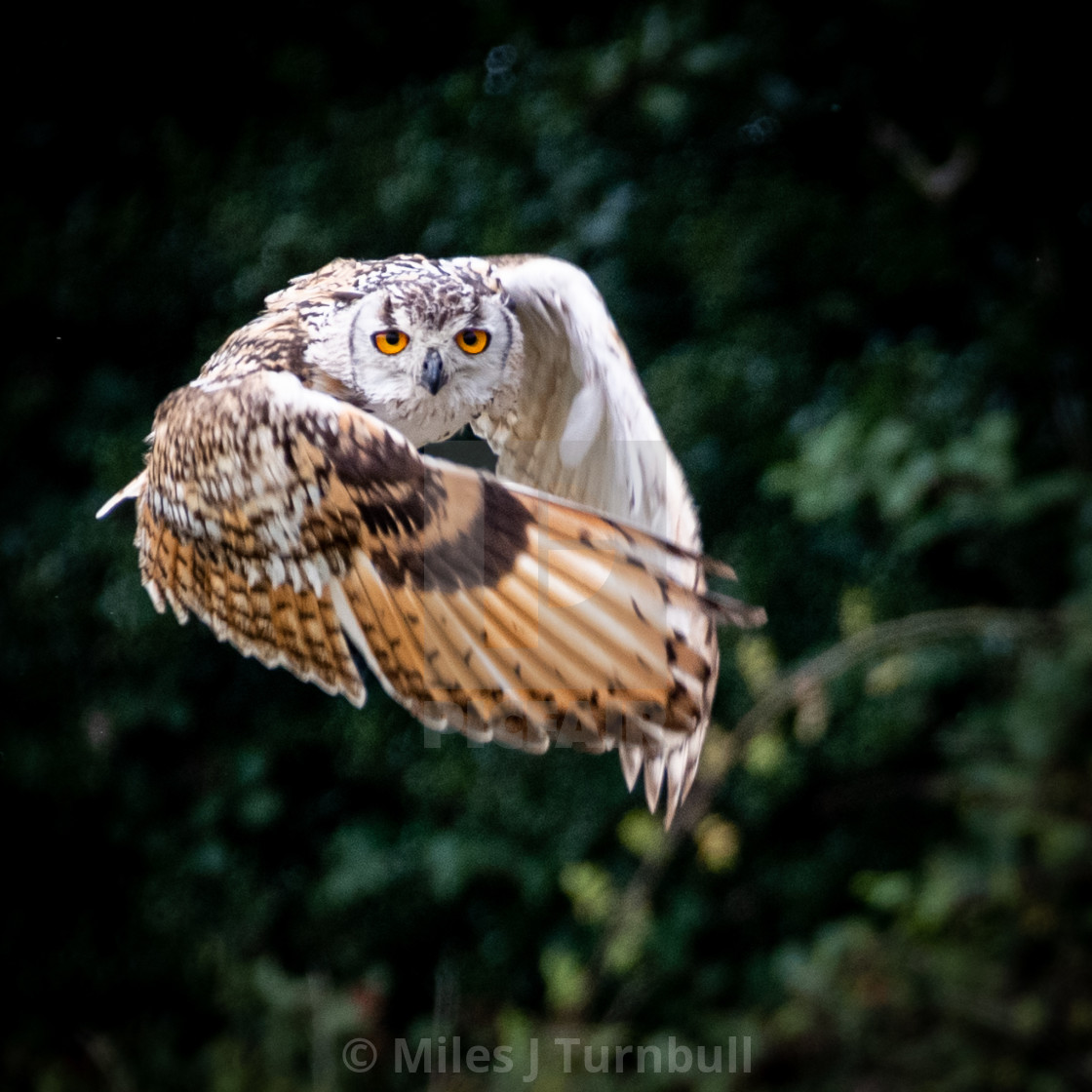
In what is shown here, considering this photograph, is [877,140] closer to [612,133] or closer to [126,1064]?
[612,133]

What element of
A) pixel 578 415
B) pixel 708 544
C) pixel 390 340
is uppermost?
pixel 390 340

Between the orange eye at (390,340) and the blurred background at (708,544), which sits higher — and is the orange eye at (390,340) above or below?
above

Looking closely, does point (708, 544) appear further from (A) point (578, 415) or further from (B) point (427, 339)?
(B) point (427, 339)

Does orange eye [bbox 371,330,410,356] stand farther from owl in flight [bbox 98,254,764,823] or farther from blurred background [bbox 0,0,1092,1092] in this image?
blurred background [bbox 0,0,1092,1092]

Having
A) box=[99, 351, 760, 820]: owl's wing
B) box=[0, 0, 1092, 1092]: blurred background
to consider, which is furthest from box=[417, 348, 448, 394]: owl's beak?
box=[0, 0, 1092, 1092]: blurred background

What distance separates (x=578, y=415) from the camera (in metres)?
0.94

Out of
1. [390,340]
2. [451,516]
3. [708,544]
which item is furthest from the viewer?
[708,544]

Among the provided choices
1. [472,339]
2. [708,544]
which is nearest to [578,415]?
[472,339]

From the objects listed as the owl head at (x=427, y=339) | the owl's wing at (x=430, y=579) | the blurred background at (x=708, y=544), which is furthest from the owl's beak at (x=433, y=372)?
the blurred background at (x=708, y=544)

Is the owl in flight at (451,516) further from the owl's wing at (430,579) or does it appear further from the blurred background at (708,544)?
the blurred background at (708,544)

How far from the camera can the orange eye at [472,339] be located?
90cm

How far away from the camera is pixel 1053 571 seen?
2131 mm

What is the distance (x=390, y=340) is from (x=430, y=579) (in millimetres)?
228

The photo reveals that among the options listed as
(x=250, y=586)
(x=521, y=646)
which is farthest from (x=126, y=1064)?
(x=521, y=646)
